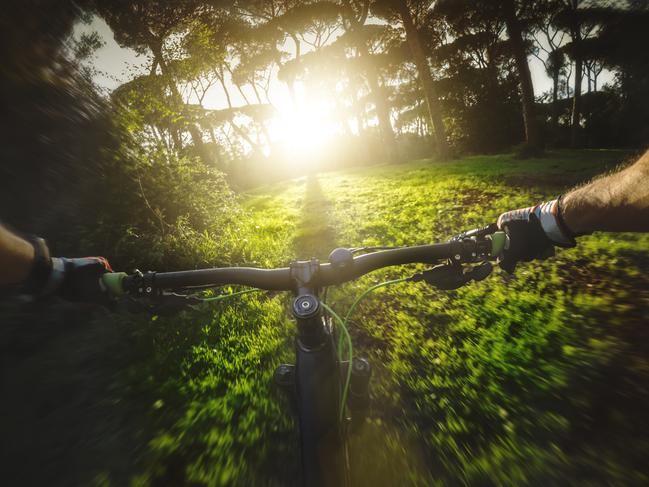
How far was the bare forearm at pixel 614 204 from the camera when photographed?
1.22 metres

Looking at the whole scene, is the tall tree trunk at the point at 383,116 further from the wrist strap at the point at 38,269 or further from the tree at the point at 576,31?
the wrist strap at the point at 38,269

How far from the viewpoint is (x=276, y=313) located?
156 inches

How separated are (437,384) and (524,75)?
1779cm

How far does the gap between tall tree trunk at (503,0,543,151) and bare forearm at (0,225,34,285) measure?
730 inches

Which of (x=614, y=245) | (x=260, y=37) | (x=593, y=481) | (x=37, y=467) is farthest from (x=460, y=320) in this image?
(x=260, y=37)

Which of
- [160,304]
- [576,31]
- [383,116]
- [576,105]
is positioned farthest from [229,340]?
[576,31]

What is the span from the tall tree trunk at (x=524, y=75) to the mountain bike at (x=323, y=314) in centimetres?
1727

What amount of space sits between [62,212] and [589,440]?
5.52 m

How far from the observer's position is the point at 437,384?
2.60m

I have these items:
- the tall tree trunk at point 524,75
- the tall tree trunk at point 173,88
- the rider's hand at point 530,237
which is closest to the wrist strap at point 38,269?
the rider's hand at point 530,237

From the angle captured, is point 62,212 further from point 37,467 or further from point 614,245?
point 614,245

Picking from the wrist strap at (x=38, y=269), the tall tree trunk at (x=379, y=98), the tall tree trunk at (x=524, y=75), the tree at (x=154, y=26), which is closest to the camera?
the wrist strap at (x=38, y=269)

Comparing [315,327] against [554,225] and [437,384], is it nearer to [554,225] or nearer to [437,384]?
[554,225]

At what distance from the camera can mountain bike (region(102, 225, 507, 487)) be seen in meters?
1.05
